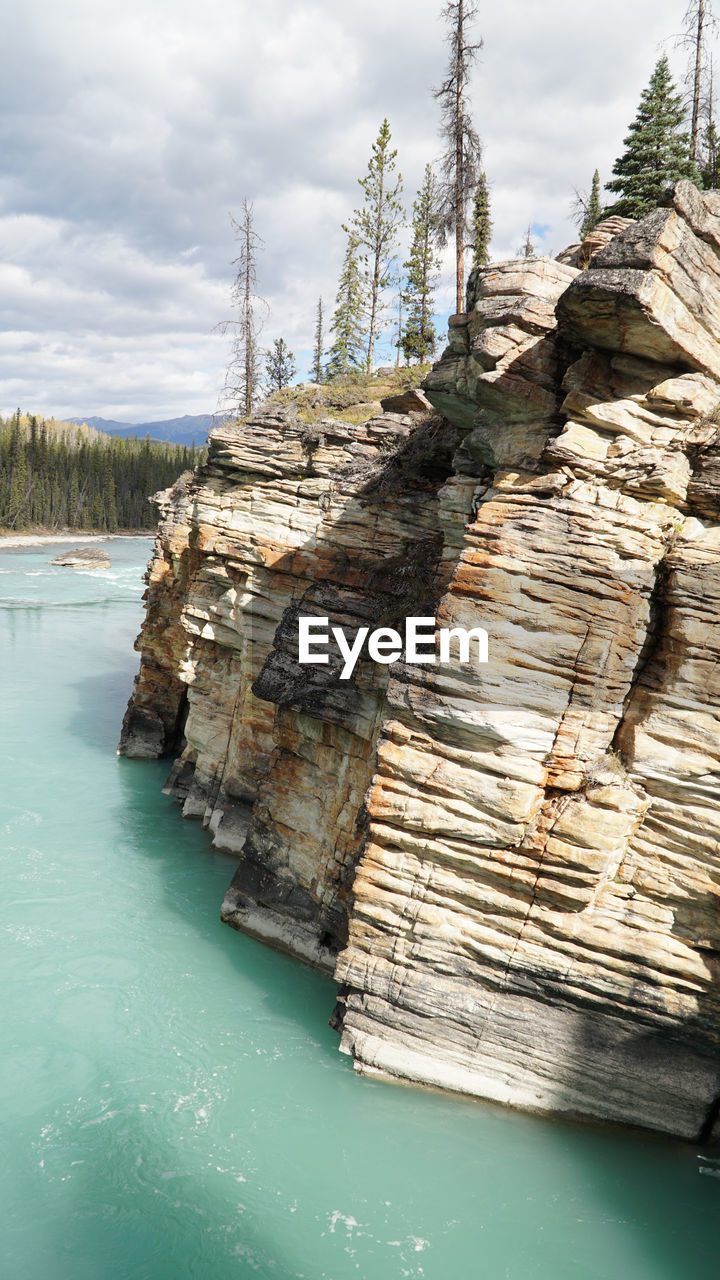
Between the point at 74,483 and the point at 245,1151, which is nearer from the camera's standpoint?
the point at 245,1151

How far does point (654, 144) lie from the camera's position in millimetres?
25078

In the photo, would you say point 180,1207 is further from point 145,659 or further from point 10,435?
point 10,435

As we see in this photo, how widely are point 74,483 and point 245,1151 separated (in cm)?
10258

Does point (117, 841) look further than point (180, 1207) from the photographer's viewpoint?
Yes

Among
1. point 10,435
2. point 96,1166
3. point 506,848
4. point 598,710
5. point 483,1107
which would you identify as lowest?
point 96,1166

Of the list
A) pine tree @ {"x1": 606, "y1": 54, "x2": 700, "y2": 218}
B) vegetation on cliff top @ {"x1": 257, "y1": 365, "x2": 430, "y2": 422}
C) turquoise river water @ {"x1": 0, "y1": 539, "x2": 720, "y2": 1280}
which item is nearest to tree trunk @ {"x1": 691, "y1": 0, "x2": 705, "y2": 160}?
pine tree @ {"x1": 606, "y1": 54, "x2": 700, "y2": 218}

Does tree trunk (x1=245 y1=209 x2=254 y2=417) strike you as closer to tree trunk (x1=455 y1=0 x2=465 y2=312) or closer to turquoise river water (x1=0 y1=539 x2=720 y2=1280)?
tree trunk (x1=455 y1=0 x2=465 y2=312)

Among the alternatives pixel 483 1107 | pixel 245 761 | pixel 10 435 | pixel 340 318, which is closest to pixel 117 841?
pixel 245 761

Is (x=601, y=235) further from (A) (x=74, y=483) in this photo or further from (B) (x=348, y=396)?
(A) (x=74, y=483)

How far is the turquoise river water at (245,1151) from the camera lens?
8.66m

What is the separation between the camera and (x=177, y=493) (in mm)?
26125

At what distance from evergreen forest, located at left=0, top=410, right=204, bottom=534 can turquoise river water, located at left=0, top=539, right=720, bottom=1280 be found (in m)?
89.2

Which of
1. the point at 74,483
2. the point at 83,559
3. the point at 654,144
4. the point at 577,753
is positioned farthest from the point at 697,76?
the point at 74,483

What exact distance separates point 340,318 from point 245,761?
116 feet
